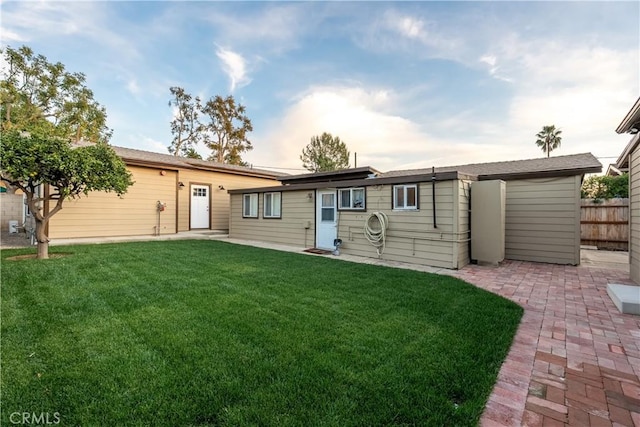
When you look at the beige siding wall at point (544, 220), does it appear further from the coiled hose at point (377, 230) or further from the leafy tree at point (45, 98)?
the leafy tree at point (45, 98)

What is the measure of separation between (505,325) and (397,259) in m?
3.98

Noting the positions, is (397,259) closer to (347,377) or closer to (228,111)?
(347,377)

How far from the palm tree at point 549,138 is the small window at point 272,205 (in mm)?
25237

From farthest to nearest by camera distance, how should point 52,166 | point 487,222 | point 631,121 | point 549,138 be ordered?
1. point 549,138
2. point 487,222
3. point 52,166
4. point 631,121

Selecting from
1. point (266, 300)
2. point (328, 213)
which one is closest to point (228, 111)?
point (328, 213)

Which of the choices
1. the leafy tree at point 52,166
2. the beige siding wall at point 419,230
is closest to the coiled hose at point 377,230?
the beige siding wall at point 419,230

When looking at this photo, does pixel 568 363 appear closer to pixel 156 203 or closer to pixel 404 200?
pixel 404 200

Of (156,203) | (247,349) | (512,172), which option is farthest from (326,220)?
Result: (156,203)

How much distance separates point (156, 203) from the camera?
36.4ft

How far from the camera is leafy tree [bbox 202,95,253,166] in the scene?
2302 centimetres

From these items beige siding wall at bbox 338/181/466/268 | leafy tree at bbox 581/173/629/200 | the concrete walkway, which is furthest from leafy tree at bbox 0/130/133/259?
leafy tree at bbox 581/173/629/200

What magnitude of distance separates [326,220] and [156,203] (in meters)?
6.99

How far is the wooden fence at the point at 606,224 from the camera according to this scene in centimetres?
902

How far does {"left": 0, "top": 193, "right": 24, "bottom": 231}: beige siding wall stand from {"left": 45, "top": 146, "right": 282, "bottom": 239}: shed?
199 inches
